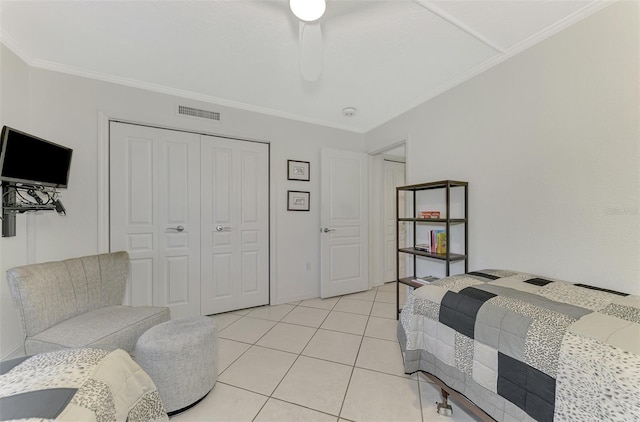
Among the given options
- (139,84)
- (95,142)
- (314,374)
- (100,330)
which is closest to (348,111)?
(139,84)

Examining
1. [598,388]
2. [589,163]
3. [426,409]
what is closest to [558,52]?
[589,163]

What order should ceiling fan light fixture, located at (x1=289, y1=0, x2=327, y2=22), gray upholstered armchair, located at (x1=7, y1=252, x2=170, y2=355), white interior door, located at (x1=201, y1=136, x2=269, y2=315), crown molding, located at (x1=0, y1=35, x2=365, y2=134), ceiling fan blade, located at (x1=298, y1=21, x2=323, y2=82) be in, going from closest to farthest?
1. ceiling fan light fixture, located at (x1=289, y1=0, x2=327, y2=22)
2. ceiling fan blade, located at (x1=298, y1=21, x2=323, y2=82)
3. gray upholstered armchair, located at (x1=7, y1=252, x2=170, y2=355)
4. crown molding, located at (x1=0, y1=35, x2=365, y2=134)
5. white interior door, located at (x1=201, y1=136, x2=269, y2=315)

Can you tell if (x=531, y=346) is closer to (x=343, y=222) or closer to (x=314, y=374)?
(x=314, y=374)

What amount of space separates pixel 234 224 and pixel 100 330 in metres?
1.60

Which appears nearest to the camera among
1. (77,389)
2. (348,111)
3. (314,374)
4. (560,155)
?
(77,389)

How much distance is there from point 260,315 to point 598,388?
268cm

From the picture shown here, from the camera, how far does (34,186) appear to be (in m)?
1.89

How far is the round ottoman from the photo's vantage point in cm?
141

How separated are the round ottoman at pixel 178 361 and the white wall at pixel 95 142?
1.39 meters

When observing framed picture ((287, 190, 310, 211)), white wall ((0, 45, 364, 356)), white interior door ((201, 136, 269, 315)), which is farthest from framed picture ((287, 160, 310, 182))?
white interior door ((201, 136, 269, 315))

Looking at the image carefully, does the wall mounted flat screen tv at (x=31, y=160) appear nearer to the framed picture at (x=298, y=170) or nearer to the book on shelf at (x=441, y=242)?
the framed picture at (x=298, y=170)

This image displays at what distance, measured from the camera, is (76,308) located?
177 cm

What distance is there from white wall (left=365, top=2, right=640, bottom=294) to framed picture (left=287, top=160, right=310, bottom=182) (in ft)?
5.84

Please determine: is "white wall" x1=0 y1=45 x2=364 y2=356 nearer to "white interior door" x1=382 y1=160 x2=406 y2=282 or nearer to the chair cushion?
the chair cushion
